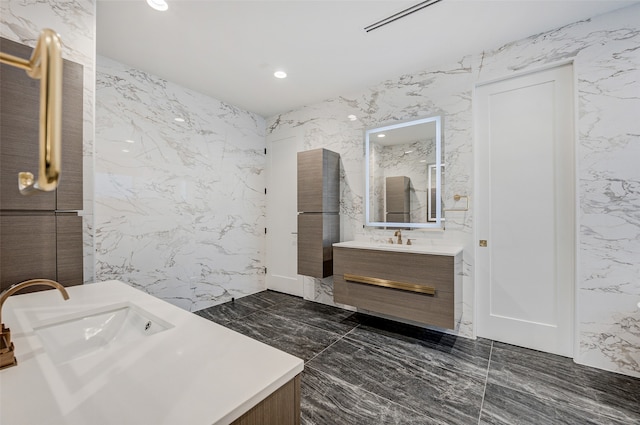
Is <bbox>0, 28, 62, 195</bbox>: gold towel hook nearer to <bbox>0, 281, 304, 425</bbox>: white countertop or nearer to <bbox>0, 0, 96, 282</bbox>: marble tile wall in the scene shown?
<bbox>0, 281, 304, 425</bbox>: white countertop

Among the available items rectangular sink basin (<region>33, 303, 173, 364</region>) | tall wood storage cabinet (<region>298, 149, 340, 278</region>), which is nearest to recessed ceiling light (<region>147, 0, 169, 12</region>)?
tall wood storage cabinet (<region>298, 149, 340, 278</region>)

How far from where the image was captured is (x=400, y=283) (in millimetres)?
2668

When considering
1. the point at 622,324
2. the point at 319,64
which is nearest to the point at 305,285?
the point at 319,64

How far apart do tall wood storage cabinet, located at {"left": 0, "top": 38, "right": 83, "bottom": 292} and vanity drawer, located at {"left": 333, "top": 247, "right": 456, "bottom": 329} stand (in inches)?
87.8

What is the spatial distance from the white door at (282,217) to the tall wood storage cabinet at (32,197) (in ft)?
8.88

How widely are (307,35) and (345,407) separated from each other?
295 cm

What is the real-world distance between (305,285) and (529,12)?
3.70m

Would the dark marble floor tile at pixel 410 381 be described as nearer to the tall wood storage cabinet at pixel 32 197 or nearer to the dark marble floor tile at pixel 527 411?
the dark marble floor tile at pixel 527 411

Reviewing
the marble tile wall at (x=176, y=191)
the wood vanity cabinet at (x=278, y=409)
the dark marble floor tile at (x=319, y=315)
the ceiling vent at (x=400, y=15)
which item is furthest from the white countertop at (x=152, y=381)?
the ceiling vent at (x=400, y=15)

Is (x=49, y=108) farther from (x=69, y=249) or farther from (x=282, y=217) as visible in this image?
(x=282, y=217)

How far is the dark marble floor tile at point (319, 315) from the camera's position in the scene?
3.13 meters

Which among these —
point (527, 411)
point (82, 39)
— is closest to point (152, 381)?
point (527, 411)

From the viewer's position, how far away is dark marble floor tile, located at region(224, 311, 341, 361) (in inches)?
104

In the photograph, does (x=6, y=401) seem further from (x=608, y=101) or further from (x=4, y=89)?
(x=608, y=101)
